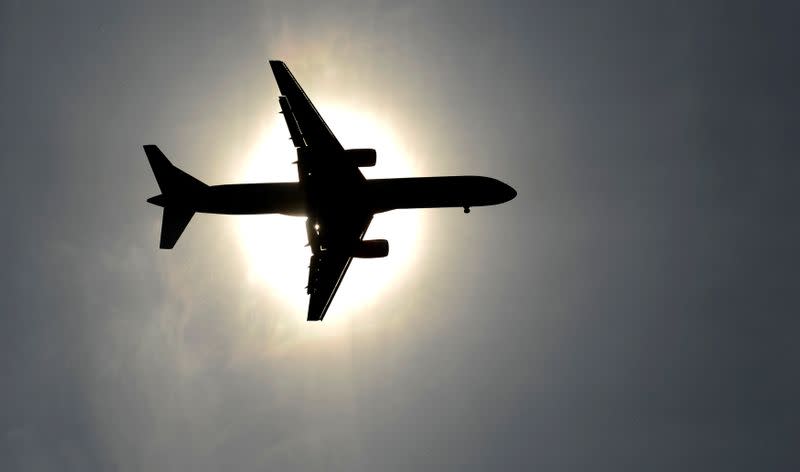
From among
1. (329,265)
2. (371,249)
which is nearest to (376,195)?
(371,249)

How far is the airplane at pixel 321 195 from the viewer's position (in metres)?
47.4

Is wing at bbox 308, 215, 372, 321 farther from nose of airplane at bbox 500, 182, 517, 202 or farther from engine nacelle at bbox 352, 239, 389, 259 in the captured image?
nose of airplane at bbox 500, 182, 517, 202

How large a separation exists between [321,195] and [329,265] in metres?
6.19

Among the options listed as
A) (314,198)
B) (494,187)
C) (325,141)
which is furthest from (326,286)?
(494,187)

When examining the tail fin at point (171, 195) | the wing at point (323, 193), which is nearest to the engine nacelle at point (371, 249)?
the wing at point (323, 193)

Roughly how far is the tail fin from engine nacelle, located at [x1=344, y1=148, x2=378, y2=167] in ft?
41.4

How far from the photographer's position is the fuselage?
48938mm

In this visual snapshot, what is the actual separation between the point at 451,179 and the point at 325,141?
36.1ft

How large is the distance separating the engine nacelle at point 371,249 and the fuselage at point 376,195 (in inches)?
112

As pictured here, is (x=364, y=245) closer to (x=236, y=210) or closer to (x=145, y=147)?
(x=236, y=210)

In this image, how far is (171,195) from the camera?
49.8 meters

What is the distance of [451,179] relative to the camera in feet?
167

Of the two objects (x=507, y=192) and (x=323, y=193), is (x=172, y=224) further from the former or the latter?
(x=507, y=192)

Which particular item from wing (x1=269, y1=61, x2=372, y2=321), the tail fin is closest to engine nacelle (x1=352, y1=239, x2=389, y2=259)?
wing (x1=269, y1=61, x2=372, y2=321)
